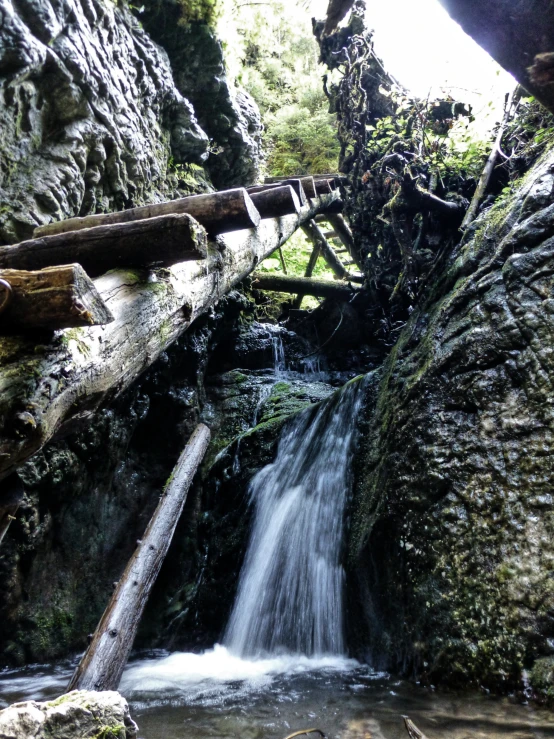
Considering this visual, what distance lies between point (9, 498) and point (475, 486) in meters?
3.07

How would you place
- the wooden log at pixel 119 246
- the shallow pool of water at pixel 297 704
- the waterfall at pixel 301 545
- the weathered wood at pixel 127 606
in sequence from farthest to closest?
the waterfall at pixel 301 545
the weathered wood at pixel 127 606
the wooden log at pixel 119 246
the shallow pool of water at pixel 297 704

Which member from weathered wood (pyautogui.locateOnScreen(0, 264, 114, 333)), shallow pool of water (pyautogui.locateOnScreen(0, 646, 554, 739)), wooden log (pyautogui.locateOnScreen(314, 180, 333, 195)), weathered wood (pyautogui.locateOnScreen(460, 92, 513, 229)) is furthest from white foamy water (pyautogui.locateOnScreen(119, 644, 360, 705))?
wooden log (pyautogui.locateOnScreen(314, 180, 333, 195))

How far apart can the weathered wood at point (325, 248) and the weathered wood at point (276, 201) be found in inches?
254

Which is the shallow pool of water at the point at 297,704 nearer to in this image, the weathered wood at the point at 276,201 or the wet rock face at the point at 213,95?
the weathered wood at the point at 276,201

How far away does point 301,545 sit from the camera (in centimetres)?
544

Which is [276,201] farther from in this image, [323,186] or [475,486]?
[323,186]

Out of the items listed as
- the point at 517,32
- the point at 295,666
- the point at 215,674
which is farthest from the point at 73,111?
the point at 295,666

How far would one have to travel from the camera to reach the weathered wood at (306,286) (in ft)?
37.0

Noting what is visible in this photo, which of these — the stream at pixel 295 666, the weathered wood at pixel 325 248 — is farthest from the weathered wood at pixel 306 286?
the stream at pixel 295 666

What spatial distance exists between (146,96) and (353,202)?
439cm

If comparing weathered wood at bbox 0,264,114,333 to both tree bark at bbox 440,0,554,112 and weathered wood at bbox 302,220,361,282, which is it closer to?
tree bark at bbox 440,0,554,112

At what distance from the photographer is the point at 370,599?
4.16m

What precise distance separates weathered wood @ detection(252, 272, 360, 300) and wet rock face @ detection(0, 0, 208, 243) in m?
4.58

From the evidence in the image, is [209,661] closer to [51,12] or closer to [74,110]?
[74,110]
